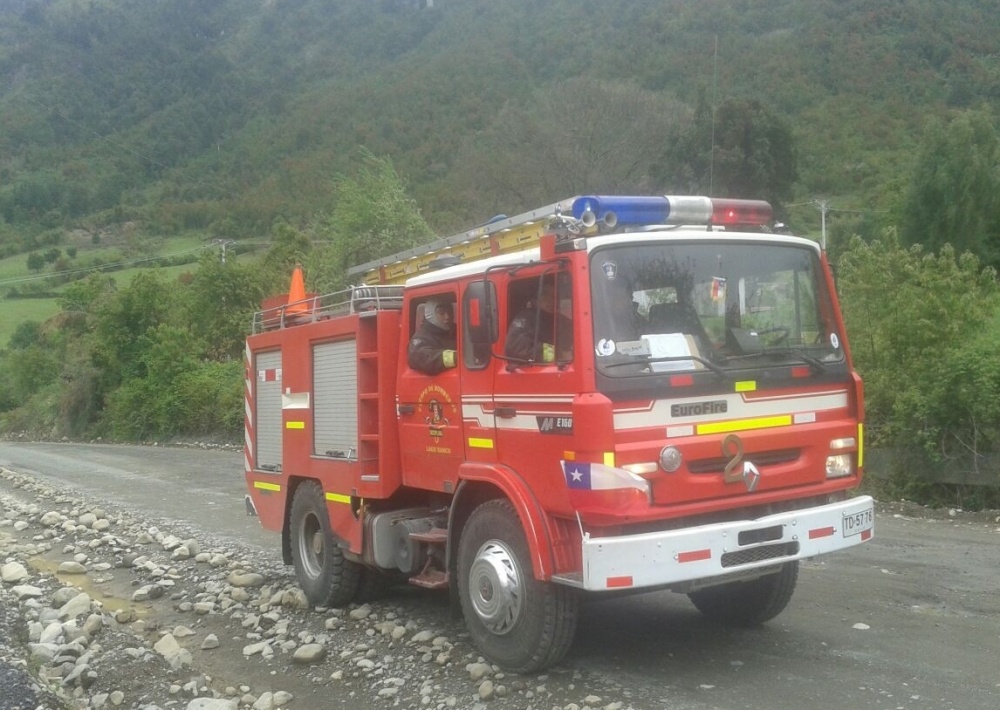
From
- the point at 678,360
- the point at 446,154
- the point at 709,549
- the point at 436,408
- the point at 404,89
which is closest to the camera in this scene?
the point at 709,549

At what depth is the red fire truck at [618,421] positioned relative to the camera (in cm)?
538

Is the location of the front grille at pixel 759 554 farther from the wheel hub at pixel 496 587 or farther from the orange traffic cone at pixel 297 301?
the orange traffic cone at pixel 297 301

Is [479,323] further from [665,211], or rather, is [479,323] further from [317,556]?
[317,556]

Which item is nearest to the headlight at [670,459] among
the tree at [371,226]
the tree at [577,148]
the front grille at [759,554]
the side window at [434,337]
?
the front grille at [759,554]

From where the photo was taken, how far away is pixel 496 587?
5.94m

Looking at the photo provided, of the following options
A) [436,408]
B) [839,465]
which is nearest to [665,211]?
[839,465]

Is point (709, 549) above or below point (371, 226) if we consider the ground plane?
below

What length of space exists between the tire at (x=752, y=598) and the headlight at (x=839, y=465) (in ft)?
2.42

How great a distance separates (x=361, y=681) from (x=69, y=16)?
140m

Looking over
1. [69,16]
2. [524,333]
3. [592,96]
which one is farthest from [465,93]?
[69,16]

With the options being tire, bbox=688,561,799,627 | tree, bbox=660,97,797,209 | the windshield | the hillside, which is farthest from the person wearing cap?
tree, bbox=660,97,797,209

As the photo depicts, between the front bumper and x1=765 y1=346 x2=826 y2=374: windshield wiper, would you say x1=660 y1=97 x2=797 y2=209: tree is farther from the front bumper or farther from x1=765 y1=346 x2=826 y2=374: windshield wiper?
the front bumper

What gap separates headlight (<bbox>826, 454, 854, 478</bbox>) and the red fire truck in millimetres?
12

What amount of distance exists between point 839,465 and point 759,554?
95 centimetres
